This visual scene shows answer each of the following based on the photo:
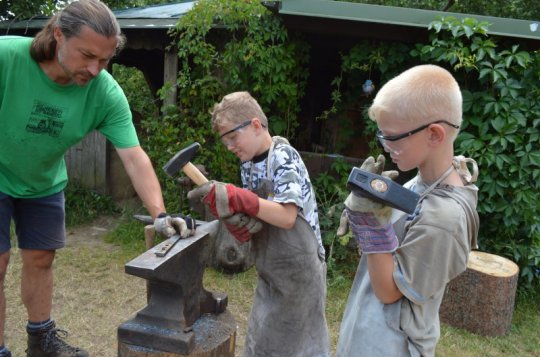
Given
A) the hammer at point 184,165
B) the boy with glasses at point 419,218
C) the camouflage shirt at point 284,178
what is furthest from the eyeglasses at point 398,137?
the hammer at point 184,165

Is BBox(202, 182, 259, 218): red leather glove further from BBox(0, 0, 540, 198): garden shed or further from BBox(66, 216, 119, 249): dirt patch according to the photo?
BBox(66, 216, 119, 249): dirt patch

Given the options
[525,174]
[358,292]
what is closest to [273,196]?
[358,292]

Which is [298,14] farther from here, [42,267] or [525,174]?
[42,267]

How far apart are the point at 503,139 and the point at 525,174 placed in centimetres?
38

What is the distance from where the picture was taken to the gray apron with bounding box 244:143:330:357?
2221 mm

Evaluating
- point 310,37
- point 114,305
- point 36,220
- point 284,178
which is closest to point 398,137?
point 284,178

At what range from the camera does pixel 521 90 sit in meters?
4.17

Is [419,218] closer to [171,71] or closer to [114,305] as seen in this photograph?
[114,305]

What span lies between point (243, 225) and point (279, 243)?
0.25 m

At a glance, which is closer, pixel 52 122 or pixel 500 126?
pixel 52 122

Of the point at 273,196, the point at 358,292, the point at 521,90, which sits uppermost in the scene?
the point at 521,90

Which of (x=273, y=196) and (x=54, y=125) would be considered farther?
(x=54, y=125)

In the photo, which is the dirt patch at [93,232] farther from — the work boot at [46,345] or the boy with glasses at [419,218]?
the boy with glasses at [419,218]

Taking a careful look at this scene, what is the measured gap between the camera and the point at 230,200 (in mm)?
1928
